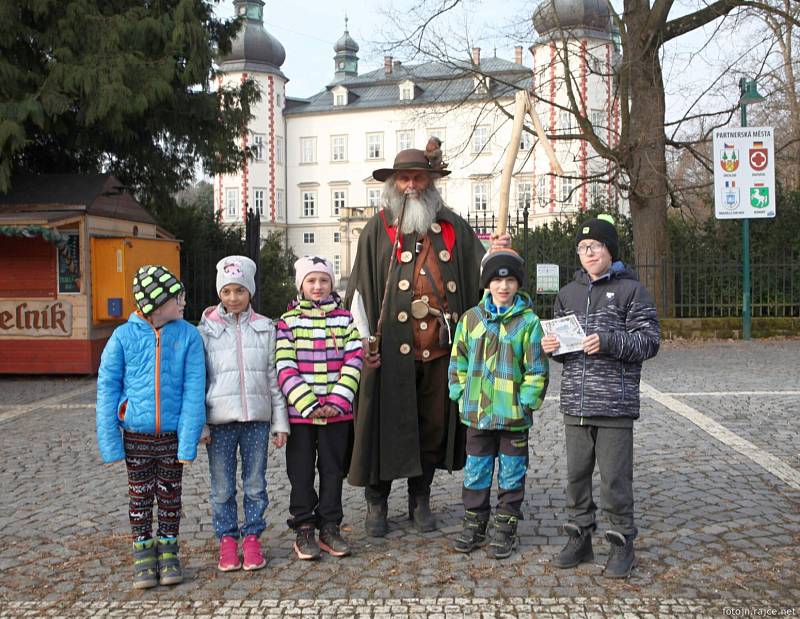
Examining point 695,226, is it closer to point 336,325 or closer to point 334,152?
point 336,325

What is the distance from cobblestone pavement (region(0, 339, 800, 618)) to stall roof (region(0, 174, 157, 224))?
5065mm

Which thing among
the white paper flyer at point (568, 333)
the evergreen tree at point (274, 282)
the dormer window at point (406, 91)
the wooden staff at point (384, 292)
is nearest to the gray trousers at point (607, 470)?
the white paper flyer at point (568, 333)

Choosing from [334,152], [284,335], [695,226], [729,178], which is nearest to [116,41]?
[284,335]

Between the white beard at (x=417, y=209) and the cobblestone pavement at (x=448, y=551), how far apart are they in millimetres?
1691

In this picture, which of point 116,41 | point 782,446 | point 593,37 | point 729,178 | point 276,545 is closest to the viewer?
point 276,545

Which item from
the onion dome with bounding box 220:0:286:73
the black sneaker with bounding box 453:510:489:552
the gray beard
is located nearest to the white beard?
the gray beard

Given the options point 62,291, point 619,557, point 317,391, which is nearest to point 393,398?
point 317,391

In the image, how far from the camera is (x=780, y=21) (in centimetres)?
1653

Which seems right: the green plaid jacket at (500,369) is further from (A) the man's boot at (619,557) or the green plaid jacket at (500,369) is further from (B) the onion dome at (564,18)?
(B) the onion dome at (564,18)

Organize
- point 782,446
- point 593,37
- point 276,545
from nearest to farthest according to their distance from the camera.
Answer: point 276,545
point 782,446
point 593,37

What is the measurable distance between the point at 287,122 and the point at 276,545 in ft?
211

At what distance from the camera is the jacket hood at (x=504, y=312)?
4203 mm

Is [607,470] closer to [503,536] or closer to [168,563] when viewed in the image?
[503,536]

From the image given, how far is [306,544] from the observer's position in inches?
165
